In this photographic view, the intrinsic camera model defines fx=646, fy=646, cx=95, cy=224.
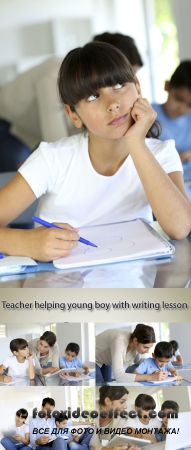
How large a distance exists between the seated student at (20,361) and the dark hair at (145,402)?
0.17 metres

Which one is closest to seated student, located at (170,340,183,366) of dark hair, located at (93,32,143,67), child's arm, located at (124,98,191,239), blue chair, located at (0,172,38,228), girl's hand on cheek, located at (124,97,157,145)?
child's arm, located at (124,98,191,239)

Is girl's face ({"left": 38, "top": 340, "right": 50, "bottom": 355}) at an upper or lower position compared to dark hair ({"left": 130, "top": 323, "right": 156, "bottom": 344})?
lower

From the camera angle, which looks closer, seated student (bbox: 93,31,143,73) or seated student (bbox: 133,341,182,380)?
seated student (bbox: 133,341,182,380)

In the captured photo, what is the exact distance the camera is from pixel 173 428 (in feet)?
3.23

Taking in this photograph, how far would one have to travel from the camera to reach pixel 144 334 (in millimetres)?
945

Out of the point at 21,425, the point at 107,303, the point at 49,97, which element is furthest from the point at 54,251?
the point at 49,97

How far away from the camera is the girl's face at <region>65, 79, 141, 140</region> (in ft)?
4.34

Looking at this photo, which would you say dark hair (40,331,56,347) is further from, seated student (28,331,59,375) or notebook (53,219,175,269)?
notebook (53,219,175,269)

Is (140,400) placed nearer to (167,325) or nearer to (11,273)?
(167,325)

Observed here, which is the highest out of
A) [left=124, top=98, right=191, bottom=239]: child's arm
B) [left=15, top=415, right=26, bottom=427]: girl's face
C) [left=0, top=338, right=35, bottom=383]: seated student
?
[left=124, top=98, right=191, bottom=239]: child's arm

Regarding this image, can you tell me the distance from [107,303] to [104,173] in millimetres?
573

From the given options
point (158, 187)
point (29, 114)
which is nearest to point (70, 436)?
point (158, 187)

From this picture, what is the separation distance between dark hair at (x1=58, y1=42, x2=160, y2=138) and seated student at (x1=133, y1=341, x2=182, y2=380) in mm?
609

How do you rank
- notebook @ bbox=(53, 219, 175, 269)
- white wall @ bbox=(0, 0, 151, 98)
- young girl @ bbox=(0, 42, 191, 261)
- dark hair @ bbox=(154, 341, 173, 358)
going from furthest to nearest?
white wall @ bbox=(0, 0, 151, 98)
young girl @ bbox=(0, 42, 191, 261)
notebook @ bbox=(53, 219, 175, 269)
dark hair @ bbox=(154, 341, 173, 358)
